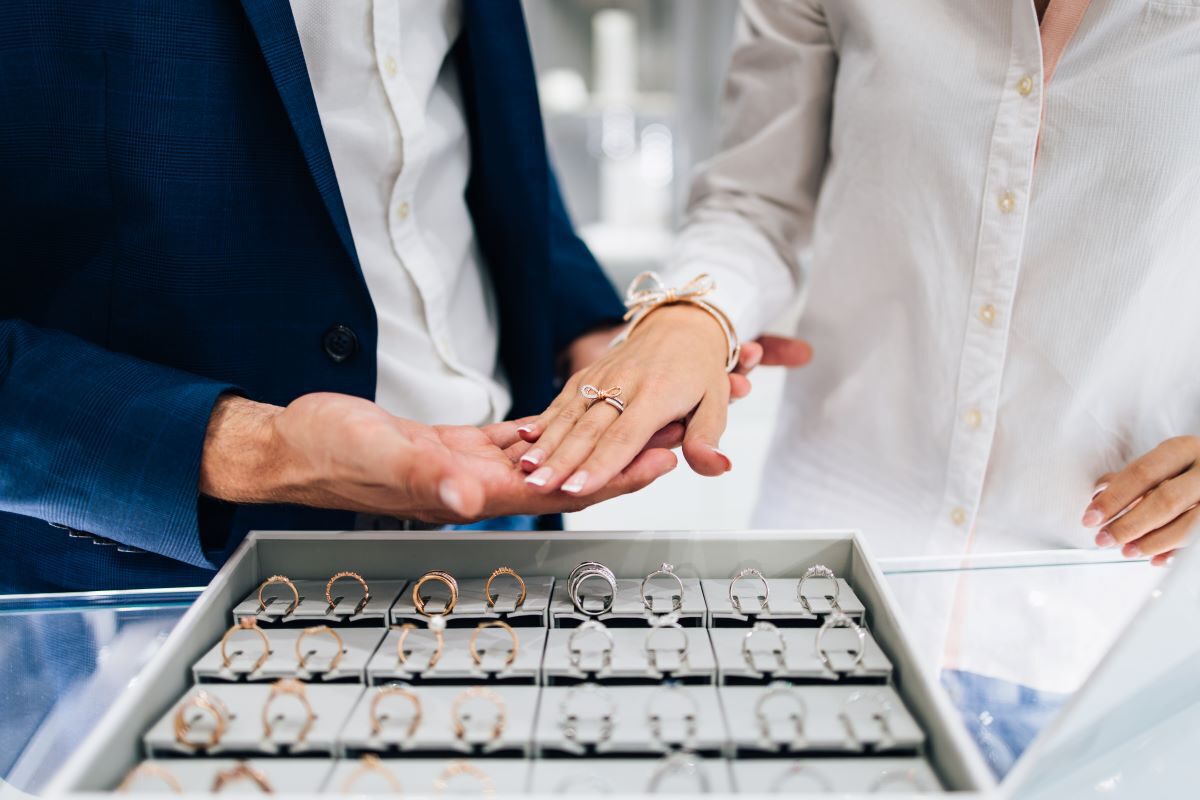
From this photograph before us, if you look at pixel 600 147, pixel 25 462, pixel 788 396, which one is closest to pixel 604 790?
pixel 25 462

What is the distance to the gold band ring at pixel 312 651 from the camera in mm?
502

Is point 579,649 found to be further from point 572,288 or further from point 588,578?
point 572,288

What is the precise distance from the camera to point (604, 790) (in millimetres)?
417

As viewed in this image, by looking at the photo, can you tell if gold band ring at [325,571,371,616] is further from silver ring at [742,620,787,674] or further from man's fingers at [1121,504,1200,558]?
man's fingers at [1121,504,1200,558]

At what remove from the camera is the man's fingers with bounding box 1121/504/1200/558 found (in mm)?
681

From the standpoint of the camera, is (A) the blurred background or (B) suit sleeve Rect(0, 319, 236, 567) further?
(A) the blurred background

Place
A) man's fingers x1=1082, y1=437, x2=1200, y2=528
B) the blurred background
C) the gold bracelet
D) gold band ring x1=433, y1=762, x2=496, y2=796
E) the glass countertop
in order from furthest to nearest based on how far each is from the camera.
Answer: the blurred background
the gold bracelet
man's fingers x1=1082, y1=437, x2=1200, y2=528
the glass countertop
gold band ring x1=433, y1=762, x2=496, y2=796

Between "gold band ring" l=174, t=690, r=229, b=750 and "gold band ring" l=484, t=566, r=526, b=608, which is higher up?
"gold band ring" l=484, t=566, r=526, b=608

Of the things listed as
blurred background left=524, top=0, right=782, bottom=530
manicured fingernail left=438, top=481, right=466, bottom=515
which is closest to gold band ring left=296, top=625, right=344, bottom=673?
manicured fingernail left=438, top=481, right=466, bottom=515

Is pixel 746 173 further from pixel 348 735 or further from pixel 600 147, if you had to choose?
pixel 600 147

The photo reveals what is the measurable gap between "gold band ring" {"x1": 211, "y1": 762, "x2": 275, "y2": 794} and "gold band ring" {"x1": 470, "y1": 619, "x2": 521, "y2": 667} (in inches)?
5.1

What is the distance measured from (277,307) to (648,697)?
486 millimetres

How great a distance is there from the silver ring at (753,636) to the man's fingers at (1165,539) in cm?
34

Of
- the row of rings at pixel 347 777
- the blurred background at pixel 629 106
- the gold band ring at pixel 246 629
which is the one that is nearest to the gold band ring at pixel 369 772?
the row of rings at pixel 347 777
